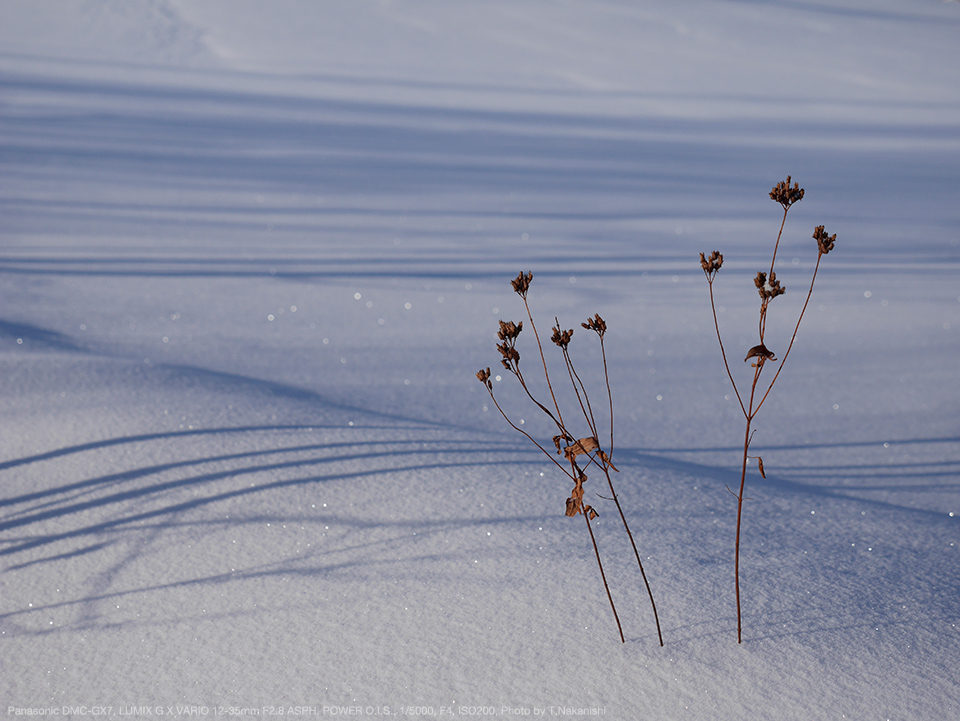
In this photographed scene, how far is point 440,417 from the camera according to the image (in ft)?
9.95

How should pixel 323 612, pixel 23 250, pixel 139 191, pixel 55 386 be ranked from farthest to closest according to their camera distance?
pixel 139 191 < pixel 23 250 < pixel 55 386 < pixel 323 612

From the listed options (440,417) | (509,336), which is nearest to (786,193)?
(509,336)

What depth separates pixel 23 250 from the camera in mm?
5090

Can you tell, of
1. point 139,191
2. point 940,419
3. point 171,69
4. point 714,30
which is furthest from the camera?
point 714,30

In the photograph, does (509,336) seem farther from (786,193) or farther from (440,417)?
(440,417)

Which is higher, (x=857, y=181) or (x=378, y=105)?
(x=378, y=105)

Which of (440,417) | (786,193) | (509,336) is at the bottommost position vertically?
(440,417)

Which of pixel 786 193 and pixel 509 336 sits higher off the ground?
pixel 786 193

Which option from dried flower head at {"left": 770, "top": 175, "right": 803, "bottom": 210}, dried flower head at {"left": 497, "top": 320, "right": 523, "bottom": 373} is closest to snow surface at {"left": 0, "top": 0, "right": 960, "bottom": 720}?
dried flower head at {"left": 497, "top": 320, "right": 523, "bottom": 373}

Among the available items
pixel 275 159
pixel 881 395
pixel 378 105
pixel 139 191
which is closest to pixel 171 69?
pixel 378 105

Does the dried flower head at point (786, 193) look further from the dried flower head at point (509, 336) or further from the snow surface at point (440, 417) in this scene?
the snow surface at point (440, 417)

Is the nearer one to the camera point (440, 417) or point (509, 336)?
point (509, 336)

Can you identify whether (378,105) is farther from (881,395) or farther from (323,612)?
(323,612)

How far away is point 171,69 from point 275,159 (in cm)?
387
